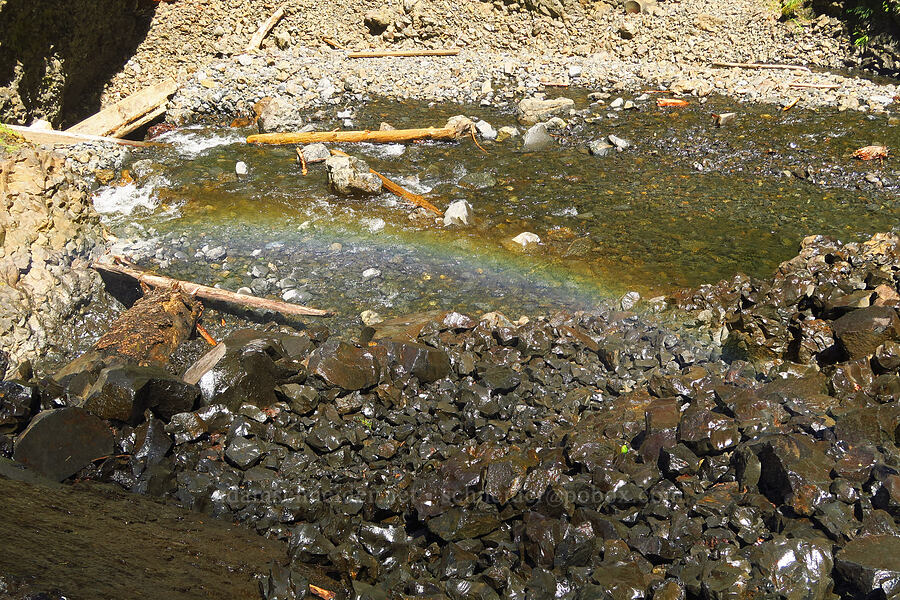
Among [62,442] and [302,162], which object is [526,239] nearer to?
[302,162]

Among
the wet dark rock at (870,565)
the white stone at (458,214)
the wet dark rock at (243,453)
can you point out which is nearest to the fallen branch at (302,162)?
the white stone at (458,214)

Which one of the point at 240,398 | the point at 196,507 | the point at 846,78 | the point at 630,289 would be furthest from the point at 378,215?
the point at 846,78

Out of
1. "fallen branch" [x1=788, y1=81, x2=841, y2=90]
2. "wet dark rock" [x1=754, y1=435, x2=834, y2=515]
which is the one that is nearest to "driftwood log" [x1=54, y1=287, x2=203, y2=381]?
"wet dark rock" [x1=754, y1=435, x2=834, y2=515]

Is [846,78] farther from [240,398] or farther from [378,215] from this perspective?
[240,398]

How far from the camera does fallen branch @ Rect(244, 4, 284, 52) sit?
46.9 feet

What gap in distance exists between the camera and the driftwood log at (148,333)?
18.5 feet

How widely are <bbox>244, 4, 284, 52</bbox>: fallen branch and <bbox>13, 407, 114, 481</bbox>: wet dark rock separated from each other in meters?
12.0

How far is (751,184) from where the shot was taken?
9.44 meters

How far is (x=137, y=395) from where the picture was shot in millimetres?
4492

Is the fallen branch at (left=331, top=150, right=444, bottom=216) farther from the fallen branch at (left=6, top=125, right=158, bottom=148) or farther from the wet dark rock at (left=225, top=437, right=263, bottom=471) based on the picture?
the wet dark rock at (left=225, top=437, right=263, bottom=471)

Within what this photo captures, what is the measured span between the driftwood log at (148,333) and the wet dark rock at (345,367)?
1730mm

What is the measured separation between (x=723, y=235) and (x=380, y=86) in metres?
8.03

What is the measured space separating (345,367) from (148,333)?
217 cm

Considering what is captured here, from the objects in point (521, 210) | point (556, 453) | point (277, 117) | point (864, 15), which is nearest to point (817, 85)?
point (864, 15)
